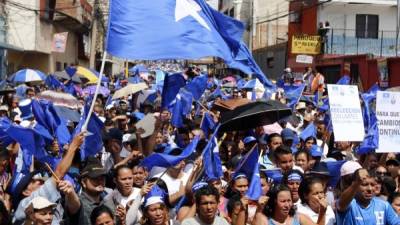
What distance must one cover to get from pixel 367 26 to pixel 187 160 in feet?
107

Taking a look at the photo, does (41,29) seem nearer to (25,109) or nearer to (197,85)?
(25,109)

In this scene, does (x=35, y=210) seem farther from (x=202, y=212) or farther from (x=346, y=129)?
(x=346, y=129)

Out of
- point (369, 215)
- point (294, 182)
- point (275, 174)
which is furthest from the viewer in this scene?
point (275, 174)

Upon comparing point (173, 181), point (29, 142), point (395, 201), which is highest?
point (29, 142)

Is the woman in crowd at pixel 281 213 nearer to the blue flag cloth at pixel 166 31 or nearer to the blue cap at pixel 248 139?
the blue flag cloth at pixel 166 31

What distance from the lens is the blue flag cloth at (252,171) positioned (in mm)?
5684

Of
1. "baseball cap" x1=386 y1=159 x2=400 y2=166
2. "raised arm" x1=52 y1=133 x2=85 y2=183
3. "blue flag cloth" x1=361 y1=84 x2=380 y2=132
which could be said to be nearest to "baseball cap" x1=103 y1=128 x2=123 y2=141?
"raised arm" x1=52 y1=133 x2=85 y2=183

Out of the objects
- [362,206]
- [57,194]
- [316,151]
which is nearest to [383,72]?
[316,151]

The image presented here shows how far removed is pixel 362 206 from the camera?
Result: 208 inches

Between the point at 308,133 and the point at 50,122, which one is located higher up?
the point at 50,122

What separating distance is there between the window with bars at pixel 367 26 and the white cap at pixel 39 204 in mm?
33860

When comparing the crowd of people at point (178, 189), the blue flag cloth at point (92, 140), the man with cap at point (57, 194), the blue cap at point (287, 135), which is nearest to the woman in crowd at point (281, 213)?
the crowd of people at point (178, 189)

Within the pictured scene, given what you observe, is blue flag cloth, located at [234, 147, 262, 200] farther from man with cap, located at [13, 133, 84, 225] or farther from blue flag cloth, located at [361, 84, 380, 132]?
blue flag cloth, located at [361, 84, 380, 132]

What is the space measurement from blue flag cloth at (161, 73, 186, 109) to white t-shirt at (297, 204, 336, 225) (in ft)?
13.8
